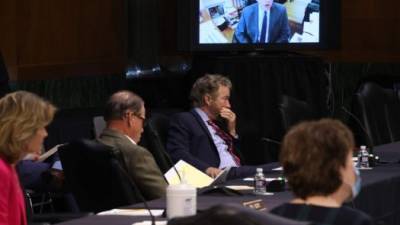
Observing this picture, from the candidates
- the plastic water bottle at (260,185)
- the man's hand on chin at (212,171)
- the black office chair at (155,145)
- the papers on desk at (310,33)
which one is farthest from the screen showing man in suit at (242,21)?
the plastic water bottle at (260,185)

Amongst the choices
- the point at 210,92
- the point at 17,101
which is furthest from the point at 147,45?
the point at 17,101

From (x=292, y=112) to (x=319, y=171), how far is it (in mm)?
4888

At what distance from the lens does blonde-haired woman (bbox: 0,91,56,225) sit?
173 inches

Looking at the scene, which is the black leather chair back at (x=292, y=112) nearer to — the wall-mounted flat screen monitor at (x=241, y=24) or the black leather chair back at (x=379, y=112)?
the black leather chair back at (x=379, y=112)

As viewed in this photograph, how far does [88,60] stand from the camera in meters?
10.4

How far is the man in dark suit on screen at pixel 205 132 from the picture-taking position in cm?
721

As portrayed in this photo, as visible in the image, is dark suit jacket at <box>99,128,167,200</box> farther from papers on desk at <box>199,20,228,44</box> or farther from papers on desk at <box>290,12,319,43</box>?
papers on desk at <box>290,12,319,43</box>

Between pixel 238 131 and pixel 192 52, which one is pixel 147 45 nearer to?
pixel 192 52

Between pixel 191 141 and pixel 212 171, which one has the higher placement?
pixel 191 141

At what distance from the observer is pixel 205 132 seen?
732 centimetres

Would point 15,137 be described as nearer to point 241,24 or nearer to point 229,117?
point 229,117

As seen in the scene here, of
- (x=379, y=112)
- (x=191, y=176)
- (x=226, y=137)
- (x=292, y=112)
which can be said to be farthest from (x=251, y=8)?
(x=191, y=176)

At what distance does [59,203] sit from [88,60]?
91.1 inches

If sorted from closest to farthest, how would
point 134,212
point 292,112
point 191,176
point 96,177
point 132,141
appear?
point 134,212 → point 96,177 → point 132,141 → point 191,176 → point 292,112
